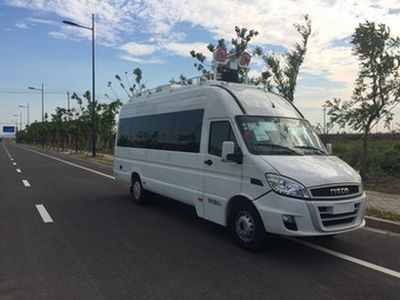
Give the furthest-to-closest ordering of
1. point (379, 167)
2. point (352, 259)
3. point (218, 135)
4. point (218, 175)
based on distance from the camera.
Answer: point (379, 167) → point (218, 135) → point (218, 175) → point (352, 259)

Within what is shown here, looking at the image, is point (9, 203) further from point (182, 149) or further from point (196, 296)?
point (196, 296)

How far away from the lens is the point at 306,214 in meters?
5.74

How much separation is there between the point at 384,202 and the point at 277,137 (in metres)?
4.61

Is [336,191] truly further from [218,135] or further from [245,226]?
[218,135]

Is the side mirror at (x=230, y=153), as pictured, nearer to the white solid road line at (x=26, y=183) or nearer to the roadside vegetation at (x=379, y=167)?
the roadside vegetation at (x=379, y=167)

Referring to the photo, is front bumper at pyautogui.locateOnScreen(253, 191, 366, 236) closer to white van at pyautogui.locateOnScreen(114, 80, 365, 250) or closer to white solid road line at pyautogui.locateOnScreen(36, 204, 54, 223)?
white van at pyautogui.locateOnScreen(114, 80, 365, 250)

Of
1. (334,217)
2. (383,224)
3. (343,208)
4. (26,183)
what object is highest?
(343,208)

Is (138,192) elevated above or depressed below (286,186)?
below

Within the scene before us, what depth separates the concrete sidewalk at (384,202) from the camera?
9.20m

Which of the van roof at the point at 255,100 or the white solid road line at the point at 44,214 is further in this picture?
the white solid road line at the point at 44,214

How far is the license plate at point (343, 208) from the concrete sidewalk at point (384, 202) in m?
3.20

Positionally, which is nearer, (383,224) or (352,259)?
(352,259)

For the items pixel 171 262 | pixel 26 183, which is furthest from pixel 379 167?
pixel 26 183

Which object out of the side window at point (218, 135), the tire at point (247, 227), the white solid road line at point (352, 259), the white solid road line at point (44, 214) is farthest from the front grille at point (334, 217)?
the white solid road line at point (44, 214)
